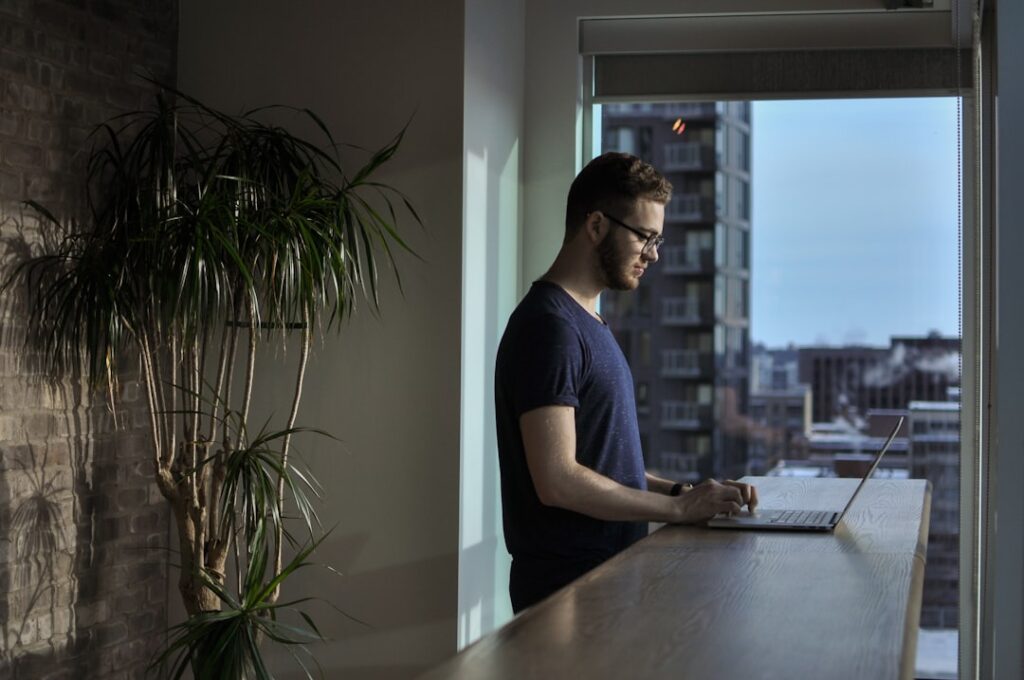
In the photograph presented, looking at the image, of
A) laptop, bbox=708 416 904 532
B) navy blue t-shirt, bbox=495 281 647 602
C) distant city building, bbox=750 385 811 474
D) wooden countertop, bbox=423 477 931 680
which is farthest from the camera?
distant city building, bbox=750 385 811 474

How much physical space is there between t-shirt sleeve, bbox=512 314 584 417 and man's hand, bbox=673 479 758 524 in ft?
0.96

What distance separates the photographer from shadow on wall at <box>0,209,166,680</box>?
3.26 m

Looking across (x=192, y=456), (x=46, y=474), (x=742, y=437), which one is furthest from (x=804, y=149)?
(x=46, y=474)

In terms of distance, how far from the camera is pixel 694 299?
458 centimetres

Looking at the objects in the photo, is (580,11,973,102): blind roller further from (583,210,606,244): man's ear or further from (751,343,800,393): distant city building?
(583,210,606,244): man's ear

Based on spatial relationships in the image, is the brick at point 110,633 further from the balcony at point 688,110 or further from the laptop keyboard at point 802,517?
the balcony at point 688,110

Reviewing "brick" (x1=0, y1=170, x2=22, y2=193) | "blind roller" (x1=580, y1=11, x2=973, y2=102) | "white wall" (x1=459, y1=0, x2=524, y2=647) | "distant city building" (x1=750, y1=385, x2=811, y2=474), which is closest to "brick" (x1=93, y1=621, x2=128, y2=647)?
"brick" (x1=0, y1=170, x2=22, y2=193)

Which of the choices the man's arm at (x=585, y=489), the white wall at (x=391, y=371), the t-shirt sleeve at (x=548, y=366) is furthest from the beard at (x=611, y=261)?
the white wall at (x=391, y=371)

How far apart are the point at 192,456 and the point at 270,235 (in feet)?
2.19

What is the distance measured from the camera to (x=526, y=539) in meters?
2.56

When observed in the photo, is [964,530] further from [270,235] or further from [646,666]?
[646,666]

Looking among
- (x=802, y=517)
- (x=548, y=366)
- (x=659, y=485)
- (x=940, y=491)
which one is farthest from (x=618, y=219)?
(x=940, y=491)

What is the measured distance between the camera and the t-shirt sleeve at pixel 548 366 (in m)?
2.44

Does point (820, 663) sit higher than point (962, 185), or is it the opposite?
point (962, 185)
